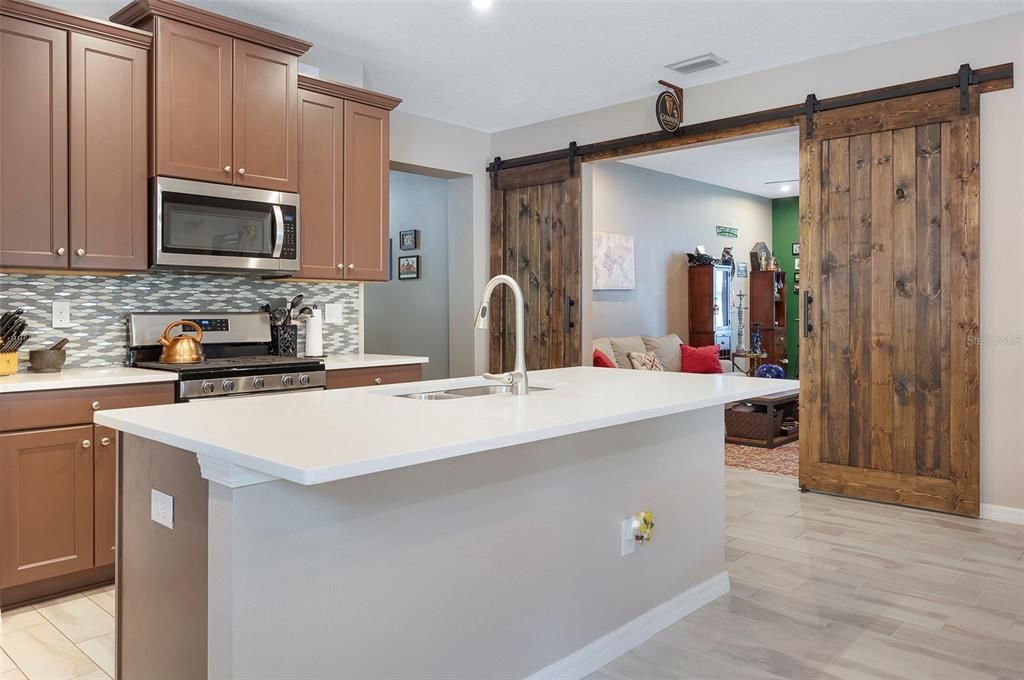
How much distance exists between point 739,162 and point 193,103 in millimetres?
5603

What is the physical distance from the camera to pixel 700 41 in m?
4.11

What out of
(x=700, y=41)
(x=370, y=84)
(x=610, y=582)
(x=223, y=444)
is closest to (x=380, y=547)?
(x=223, y=444)

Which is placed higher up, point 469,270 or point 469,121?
point 469,121

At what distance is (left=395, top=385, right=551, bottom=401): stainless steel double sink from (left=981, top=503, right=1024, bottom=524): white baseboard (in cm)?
274

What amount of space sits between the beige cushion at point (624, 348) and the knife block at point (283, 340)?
3.18 meters

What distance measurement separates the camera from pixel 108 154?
3221 millimetres

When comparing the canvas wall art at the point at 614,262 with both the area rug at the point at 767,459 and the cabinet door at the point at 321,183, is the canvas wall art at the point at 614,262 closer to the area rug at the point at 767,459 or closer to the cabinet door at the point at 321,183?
the area rug at the point at 767,459

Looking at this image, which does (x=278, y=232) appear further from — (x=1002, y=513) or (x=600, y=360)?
(x=1002, y=513)

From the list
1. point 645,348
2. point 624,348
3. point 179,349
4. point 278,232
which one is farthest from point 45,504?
point 645,348

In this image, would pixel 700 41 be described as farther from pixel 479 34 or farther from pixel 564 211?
pixel 564 211

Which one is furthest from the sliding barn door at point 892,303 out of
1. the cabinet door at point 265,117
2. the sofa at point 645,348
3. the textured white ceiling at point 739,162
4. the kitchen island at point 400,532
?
the cabinet door at point 265,117

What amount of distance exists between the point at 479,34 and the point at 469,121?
1.79 metres

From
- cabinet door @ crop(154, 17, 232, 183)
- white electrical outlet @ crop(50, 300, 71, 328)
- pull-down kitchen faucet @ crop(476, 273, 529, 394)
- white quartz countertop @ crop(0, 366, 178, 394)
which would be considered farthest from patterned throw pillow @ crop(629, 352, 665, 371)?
white electrical outlet @ crop(50, 300, 71, 328)

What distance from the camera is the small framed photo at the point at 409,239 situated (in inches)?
265
